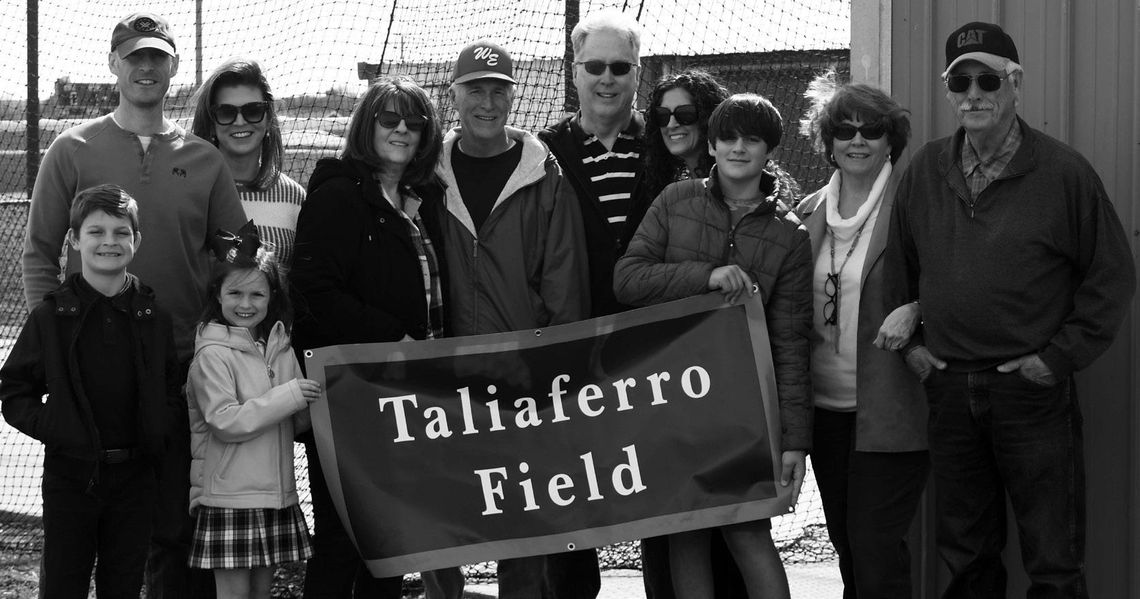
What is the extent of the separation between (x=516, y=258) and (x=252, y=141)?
1093 mm

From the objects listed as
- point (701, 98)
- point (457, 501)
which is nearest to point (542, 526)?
point (457, 501)

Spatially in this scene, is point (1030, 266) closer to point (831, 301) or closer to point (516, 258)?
point (831, 301)

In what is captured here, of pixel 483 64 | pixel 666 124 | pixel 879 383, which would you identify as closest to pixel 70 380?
pixel 483 64

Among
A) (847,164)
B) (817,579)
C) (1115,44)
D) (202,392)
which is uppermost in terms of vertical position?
(1115,44)

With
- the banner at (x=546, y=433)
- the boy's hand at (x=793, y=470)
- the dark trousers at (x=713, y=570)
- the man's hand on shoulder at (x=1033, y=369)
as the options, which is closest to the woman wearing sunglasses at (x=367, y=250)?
the banner at (x=546, y=433)

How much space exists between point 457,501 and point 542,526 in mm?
302

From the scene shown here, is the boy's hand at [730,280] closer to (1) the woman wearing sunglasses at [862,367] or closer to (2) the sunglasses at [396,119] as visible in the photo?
(1) the woman wearing sunglasses at [862,367]

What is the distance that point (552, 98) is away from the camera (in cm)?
805

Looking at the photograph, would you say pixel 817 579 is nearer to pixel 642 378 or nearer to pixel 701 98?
pixel 642 378

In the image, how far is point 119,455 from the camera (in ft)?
13.3

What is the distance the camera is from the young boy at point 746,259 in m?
4.13

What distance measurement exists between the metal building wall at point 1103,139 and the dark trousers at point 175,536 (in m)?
3.00

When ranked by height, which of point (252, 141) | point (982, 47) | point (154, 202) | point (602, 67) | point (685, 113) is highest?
point (602, 67)

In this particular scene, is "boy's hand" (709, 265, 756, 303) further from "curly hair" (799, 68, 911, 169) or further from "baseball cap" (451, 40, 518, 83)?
"baseball cap" (451, 40, 518, 83)
